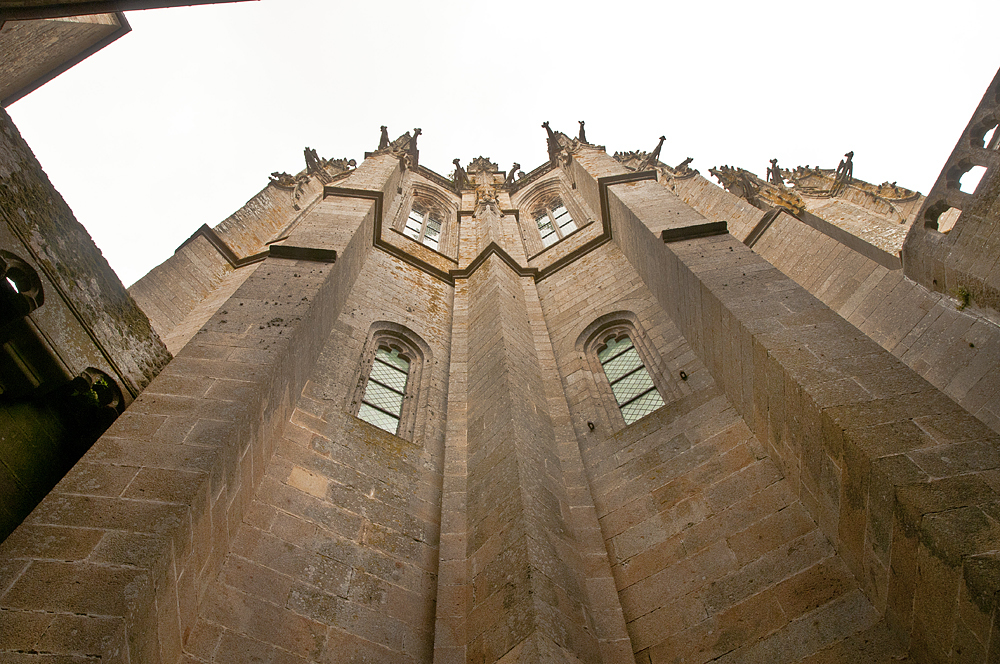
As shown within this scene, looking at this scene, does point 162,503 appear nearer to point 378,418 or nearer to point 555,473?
point 555,473

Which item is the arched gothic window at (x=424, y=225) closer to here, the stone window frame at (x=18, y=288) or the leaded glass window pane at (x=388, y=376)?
the leaded glass window pane at (x=388, y=376)

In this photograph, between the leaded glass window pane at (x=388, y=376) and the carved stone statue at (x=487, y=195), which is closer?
the leaded glass window pane at (x=388, y=376)

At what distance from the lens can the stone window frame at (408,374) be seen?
7.46 metres

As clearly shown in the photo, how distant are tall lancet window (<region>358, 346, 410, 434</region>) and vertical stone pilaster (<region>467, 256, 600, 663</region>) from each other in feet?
3.34

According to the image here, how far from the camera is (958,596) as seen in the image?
305cm

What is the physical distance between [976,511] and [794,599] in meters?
1.53

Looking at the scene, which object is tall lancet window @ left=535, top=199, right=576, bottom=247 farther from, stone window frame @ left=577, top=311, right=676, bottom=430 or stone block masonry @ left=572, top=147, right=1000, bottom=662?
stone block masonry @ left=572, top=147, right=1000, bottom=662

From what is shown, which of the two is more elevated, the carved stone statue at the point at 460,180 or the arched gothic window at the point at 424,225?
the carved stone statue at the point at 460,180

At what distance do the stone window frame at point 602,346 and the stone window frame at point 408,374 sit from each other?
7.95ft

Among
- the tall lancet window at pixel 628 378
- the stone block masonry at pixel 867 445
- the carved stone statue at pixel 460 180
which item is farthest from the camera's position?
the carved stone statue at pixel 460 180

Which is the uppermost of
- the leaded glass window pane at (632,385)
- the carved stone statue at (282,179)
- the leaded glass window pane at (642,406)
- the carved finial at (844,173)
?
the carved stone statue at (282,179)

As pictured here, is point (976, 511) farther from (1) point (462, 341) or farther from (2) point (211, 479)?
(1) point (462, 341)

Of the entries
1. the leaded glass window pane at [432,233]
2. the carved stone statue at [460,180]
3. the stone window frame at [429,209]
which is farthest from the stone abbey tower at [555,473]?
the carved stone statue at [460,180]

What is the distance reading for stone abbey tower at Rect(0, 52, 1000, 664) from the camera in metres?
3.49
